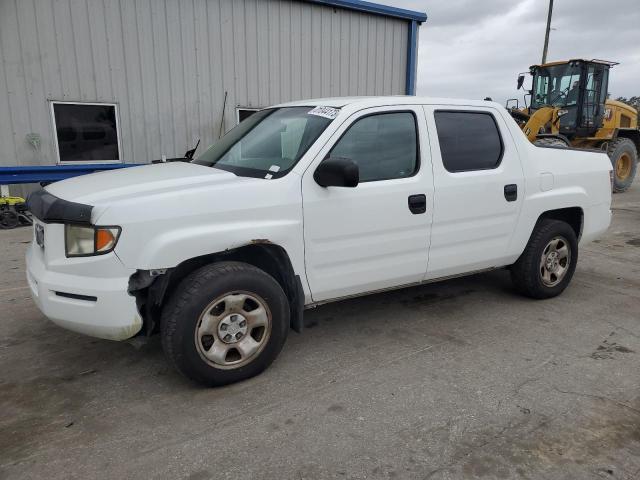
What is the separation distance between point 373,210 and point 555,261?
2.26 meters

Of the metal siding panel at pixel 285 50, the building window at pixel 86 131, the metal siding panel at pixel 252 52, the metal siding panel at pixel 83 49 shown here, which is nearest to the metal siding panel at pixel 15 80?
the building window at pixel 86 131

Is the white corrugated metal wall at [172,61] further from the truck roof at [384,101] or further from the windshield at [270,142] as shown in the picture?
the truck roof at [384,101]

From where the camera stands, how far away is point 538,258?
15.0 feet

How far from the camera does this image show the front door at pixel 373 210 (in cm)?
336

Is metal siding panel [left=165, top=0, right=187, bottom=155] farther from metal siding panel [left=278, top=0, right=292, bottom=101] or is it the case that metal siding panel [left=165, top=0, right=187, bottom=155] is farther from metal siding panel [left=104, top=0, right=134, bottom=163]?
metal siding panel [left=278, top=0, right=292, bottom=101]

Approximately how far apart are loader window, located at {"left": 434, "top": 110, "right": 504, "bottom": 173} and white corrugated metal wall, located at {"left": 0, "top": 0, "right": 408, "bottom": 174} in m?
7.03

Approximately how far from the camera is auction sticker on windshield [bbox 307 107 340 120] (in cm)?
356

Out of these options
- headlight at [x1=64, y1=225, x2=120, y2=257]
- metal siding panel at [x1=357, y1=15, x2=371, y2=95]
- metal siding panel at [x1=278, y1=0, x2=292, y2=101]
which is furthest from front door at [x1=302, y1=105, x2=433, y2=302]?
metal siding panel at [x1=357, y1=15, x2=371, y2=95]

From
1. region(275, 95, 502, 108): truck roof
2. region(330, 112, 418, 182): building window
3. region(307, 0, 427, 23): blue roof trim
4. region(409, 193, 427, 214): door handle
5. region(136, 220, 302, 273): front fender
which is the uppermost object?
region(307, 0, 427, 23): blue roof trim

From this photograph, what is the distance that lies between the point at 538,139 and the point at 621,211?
2702 mm

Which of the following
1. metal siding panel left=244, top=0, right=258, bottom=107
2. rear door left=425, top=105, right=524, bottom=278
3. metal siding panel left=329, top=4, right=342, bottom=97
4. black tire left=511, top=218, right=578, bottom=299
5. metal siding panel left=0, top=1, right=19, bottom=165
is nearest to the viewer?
rear door left=425, top=105, right=524, bottom=278

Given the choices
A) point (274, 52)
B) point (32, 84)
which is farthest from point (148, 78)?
point (274, 52)

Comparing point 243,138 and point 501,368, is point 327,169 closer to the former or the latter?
point 243,138

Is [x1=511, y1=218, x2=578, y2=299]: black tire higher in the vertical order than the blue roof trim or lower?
lower
